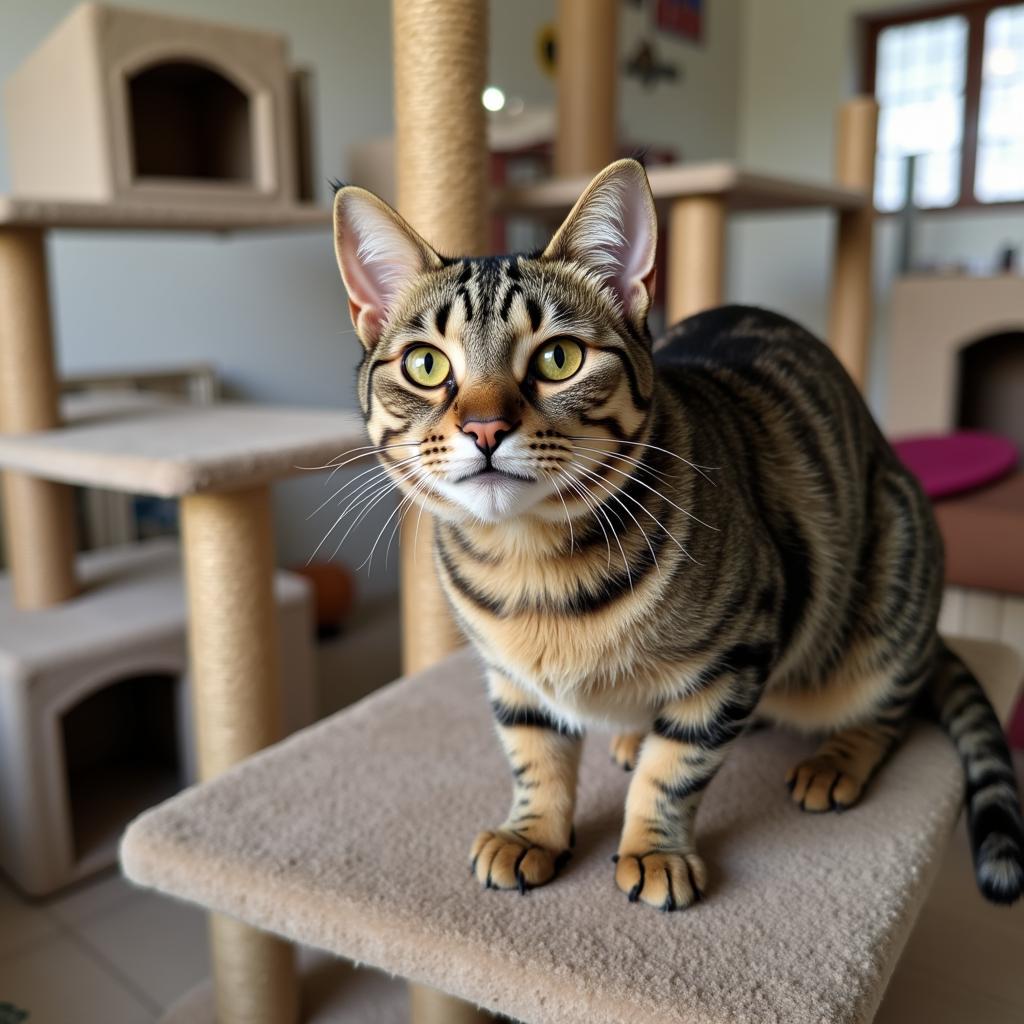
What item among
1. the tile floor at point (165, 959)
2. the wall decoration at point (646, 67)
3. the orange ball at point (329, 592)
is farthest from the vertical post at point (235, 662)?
the wall decoration at point (646, 67)

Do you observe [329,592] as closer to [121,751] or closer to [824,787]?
[121,751]

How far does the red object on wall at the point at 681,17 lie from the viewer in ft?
11.7

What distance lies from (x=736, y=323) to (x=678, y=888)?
57cm

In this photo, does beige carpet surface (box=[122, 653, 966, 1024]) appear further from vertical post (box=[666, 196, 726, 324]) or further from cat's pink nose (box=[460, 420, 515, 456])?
vertical post (box=[666, 196, 726, 324])

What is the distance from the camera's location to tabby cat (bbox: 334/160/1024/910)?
620mm

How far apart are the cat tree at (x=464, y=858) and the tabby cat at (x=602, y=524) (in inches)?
1.5

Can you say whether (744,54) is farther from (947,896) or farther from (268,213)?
(947,896)

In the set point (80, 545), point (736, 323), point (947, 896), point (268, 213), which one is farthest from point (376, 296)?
point (80, 545)

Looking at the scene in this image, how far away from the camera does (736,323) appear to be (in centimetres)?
98

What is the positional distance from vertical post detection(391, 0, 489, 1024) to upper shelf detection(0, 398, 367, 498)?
19cm

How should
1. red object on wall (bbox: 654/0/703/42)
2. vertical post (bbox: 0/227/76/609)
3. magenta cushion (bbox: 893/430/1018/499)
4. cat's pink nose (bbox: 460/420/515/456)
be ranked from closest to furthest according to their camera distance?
cat's pink nose (bbox: 460/420/515/456), vertical post (bbox: 0/227/76/609), magenta cushion (bbox: 893/430/1018/499), red object on wall (bbox: 654/0/703/42)

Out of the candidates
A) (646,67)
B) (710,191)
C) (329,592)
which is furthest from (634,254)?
(646,67)

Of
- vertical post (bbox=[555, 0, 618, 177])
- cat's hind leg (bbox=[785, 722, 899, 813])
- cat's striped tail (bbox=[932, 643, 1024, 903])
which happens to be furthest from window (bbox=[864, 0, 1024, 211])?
cat's hind leg (bbox=[785, 722, 899, 813])

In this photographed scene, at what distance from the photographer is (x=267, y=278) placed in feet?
7.85
